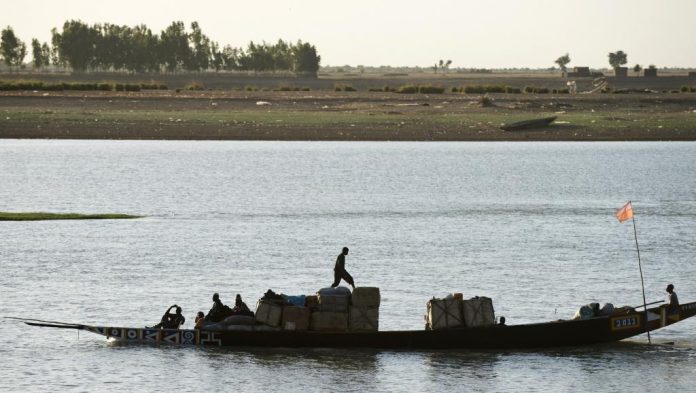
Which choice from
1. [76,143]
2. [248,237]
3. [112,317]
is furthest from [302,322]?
[76,143]

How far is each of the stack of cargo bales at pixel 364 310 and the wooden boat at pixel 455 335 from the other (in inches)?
8.8

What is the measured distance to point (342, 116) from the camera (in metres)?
125

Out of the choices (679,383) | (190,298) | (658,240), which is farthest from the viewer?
(658,240)

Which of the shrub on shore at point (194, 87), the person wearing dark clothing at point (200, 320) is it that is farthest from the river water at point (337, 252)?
the shrub on shore at point (194, 87)

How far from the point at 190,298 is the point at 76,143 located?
108m

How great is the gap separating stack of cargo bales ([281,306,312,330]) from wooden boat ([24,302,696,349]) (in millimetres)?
191

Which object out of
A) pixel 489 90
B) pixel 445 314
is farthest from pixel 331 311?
pixel 489 90

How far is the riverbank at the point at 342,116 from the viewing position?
383ft

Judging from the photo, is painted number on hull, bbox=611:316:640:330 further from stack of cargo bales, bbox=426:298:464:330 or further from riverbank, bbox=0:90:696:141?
riverbank, bbox=0:90:696:141

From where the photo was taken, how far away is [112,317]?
42.8m

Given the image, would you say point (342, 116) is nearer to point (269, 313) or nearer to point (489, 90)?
point (489, 90)

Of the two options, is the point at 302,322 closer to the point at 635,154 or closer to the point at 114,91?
the point at 635,154

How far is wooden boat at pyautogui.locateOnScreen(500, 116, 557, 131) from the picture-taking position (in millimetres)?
118000

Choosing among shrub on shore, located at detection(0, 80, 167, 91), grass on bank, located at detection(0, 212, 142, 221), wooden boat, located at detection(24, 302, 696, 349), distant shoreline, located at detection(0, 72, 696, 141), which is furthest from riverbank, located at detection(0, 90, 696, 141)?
wooden boat, located at detection(24, 302, 696, 349)
